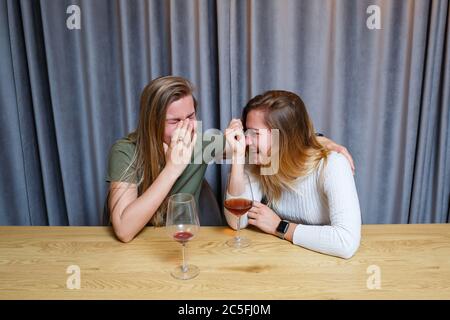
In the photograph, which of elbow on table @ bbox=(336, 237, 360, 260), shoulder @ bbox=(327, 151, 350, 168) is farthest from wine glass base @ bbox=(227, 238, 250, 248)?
shoulder @ bbox=(327, 151, 350, 168)

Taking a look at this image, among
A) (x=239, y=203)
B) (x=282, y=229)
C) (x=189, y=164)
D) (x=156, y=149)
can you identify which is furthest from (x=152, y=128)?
(x=282, y=229)

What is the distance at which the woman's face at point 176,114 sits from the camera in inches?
57.4

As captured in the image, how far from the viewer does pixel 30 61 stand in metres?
2.21

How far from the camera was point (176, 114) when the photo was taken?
146 centimetres

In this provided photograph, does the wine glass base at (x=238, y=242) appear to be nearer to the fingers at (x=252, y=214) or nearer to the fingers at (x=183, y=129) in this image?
the fingers at (x=252, y=214)

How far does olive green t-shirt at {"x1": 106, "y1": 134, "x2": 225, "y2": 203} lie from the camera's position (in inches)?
55.3

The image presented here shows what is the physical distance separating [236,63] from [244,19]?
0.78 feet

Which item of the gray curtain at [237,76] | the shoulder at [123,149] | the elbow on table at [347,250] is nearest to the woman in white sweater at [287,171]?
the elbow on table at [347,250]

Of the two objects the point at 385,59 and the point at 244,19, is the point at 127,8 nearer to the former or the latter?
the point at 244,19

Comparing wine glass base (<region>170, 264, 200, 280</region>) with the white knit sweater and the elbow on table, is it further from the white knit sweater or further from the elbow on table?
the elbow on table

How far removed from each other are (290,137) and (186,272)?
1.98 feet

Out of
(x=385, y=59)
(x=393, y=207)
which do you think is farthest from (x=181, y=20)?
(x=393, y=207)

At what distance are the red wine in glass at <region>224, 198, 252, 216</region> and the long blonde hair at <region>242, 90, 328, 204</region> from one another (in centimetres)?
26

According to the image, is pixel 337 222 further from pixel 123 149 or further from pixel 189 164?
pixel 123 149
